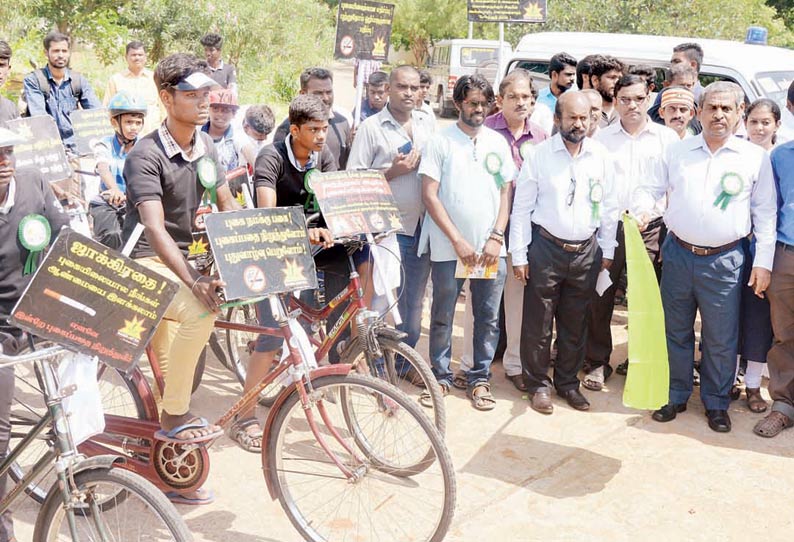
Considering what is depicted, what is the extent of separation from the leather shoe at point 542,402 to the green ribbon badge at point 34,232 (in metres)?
3.16

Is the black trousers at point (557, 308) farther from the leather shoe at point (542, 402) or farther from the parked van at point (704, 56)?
the parked van at point (704, 56)

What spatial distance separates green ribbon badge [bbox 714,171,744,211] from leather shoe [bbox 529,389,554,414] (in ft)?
5.14

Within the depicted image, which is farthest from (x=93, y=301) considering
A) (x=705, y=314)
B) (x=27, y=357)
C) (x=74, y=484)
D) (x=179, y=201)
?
(x=705, y=314)

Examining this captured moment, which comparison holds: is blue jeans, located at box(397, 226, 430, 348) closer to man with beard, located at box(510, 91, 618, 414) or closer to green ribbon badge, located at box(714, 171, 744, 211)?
man with beard, located at box(510, 91, 618, 414)

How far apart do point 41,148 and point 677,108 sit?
14.1 feet

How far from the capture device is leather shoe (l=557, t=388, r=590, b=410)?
5542 millimetres

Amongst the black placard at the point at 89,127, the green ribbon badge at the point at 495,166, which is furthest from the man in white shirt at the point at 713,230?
the black placard at the point at 89,127

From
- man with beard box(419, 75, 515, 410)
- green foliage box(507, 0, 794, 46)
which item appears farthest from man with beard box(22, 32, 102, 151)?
green foliage box(507, 0, 794, 46)

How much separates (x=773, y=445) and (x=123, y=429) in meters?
3.65

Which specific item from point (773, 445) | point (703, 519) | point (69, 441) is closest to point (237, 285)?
point (69, 441)

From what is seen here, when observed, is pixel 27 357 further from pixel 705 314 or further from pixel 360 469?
pixel 705 314

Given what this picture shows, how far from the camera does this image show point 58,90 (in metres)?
8.09

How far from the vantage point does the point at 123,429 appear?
154 inches

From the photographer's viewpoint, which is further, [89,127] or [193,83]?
[89,127]
